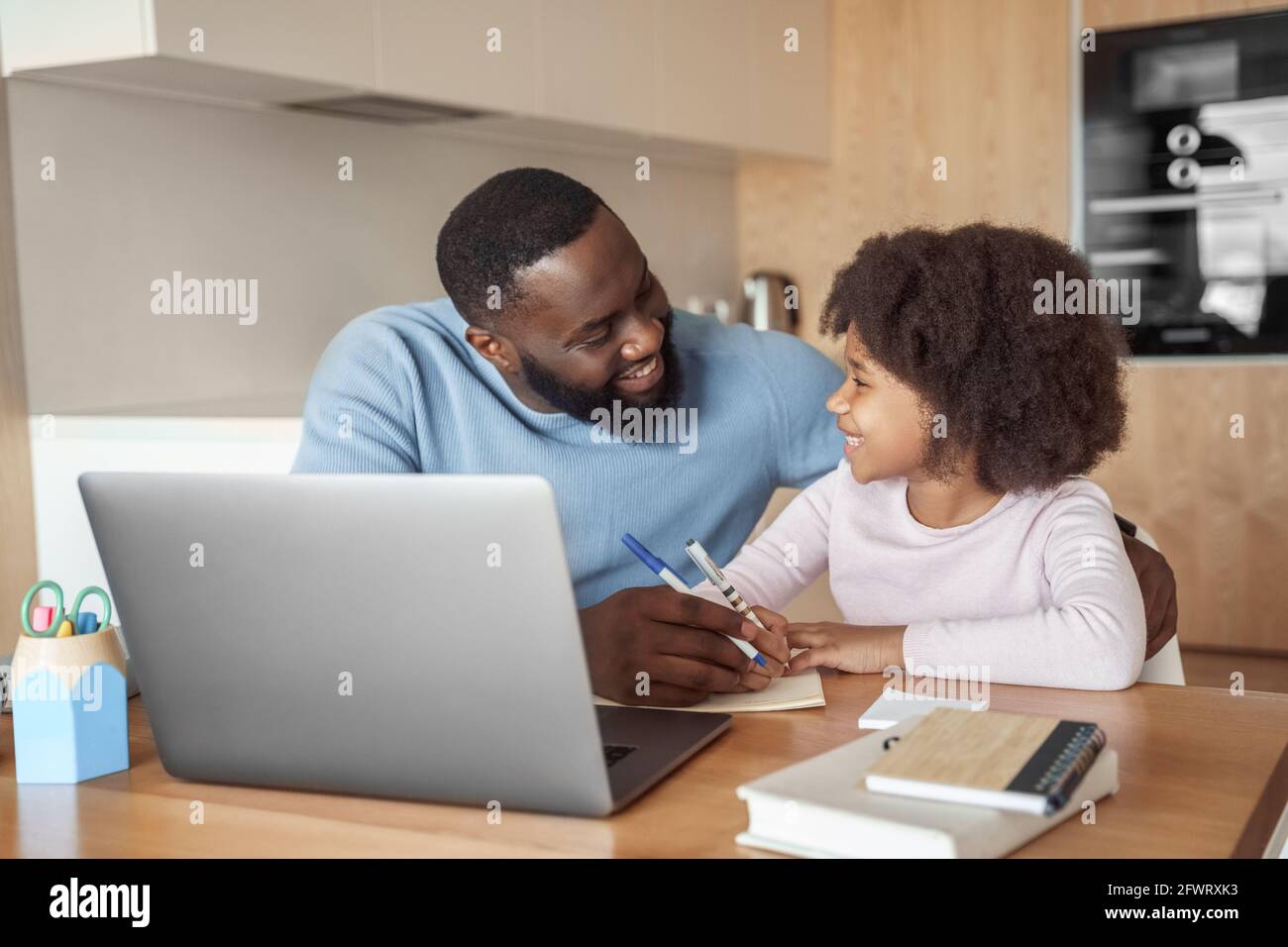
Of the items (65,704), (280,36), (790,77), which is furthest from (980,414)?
(790,77)

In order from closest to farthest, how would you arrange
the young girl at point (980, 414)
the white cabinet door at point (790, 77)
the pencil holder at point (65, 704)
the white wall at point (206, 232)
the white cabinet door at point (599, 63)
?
1. the pencil holder at point (65, 704)
2. the young girl at point (980, 414)
3. the white wall at point (206, 232)
4. the white cabinet door at point (599, 63)
5. the white cabinet door at point (790, 77)

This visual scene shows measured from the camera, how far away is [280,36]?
214 cm

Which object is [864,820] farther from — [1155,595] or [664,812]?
[1155,595]

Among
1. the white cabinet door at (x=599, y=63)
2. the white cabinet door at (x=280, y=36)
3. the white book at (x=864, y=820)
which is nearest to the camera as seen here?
the white book at (x=864, y=820)

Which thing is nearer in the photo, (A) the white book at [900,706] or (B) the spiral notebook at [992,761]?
(B) the spiral notebook at [992,761]

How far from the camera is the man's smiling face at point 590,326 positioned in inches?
55.1

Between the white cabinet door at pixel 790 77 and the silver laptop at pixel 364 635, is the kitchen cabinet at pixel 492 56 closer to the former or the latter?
the white cabinet door at pixel 790 77

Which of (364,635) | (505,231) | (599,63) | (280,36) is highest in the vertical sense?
(599,63)

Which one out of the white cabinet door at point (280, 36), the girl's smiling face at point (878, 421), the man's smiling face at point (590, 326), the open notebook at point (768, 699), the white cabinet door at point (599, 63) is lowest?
the open notebook at point (768, 699)

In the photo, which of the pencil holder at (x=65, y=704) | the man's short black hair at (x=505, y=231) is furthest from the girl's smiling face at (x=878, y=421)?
the pencil holder at (x=65, y=704)

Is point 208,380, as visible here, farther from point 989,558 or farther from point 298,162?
point 989,558

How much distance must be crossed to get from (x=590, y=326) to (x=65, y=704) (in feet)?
2.18

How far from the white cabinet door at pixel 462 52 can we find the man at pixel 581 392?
881mm
